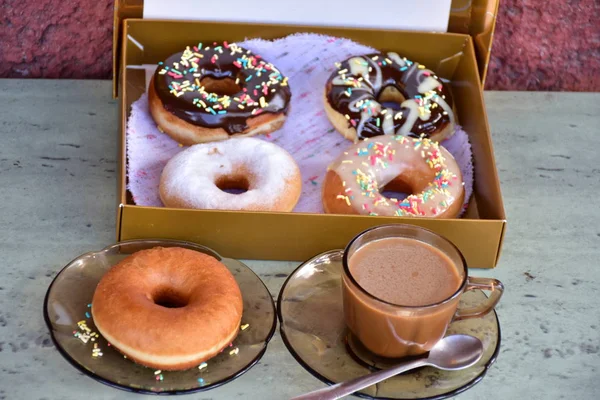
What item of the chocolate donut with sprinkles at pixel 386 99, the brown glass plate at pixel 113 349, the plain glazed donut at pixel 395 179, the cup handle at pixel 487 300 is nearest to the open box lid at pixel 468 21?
the chocolate donut with sprinkles at pixel 386 99

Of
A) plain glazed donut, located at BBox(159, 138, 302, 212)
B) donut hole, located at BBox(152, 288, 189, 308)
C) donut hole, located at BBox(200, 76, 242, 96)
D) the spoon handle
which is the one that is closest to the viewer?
the spoon handle

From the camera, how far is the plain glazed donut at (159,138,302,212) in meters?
1.36

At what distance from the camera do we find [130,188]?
1.41 meters

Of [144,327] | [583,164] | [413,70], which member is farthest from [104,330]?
[583,164]

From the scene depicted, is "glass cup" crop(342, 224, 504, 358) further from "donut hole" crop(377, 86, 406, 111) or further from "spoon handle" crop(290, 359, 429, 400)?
"donut hole" crop(377, 86, 406, 111)

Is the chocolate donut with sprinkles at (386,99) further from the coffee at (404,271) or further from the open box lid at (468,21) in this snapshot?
the coffee at (404,271)

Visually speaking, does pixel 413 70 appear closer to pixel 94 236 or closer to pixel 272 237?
pixel 272 237

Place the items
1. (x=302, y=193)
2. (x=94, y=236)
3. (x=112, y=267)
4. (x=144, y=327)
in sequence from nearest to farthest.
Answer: (x=144, y=327), (x=112, y=267), (x=94, y=236), (x=302, y=193)

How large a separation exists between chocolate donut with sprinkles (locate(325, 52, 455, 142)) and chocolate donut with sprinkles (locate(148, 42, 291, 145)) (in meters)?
0.11

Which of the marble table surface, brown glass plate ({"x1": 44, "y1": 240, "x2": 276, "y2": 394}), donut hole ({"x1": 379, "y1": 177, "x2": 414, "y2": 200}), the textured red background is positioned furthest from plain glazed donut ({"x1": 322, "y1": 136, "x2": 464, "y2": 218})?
the textured red background

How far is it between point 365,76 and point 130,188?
1.69 ft

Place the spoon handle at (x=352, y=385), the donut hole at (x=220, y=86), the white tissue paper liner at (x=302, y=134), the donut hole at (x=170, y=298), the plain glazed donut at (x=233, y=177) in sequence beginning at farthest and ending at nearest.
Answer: the donut hole at (x=220, y=86)
the white tissue paper liner at (x=302, y=134)
the plain glazed donut at (x=233, y=177)
the donut hole at (x=170, y=298)
the spoon handle at (x=352, y=385)

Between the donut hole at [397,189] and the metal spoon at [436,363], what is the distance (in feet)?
1.35

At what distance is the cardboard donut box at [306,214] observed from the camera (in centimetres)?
124
